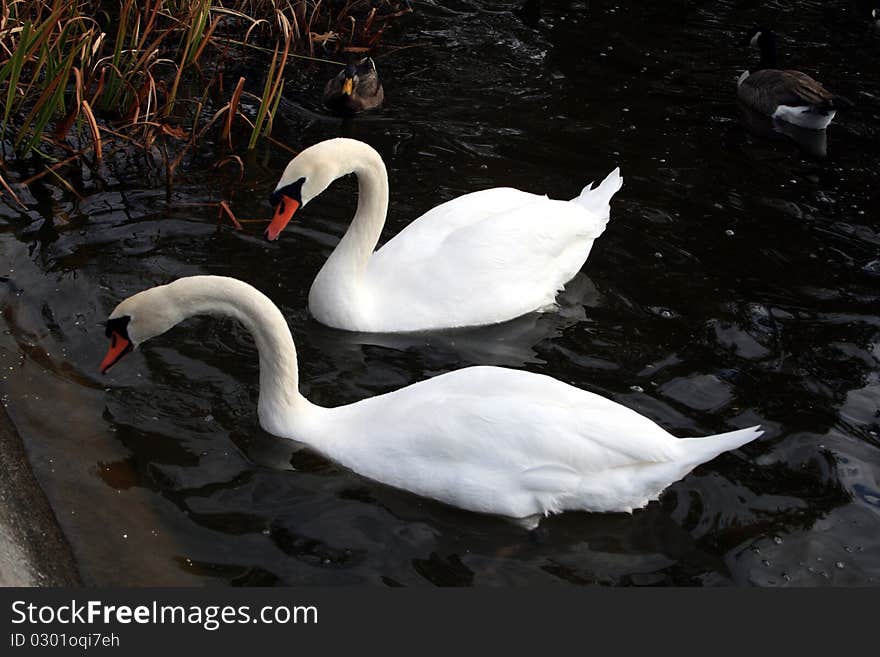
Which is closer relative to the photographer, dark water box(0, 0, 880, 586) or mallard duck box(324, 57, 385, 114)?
dark water box(0, 0, 880, 586)

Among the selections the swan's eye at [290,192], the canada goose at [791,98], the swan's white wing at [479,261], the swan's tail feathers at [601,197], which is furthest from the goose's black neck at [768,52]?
the swan's eye at [290,192]

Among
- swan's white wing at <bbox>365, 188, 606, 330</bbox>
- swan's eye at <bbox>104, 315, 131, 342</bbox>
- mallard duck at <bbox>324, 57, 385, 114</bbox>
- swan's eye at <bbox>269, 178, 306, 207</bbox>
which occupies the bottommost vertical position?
mallard duck at <bbox>324, 57, 385, 114</bbox>

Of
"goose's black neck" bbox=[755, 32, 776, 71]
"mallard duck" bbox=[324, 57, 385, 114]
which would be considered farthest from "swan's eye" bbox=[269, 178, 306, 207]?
"goose's black neck" bbox=[755, 32, 776, 71]

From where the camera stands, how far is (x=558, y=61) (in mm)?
10648

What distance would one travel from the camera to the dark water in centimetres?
494

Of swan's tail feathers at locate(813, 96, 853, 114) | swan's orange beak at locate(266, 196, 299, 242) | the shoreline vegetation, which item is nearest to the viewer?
swan's orange beak at locate(266, 196, 299, 242)

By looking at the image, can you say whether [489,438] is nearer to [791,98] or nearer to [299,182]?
[299,182]

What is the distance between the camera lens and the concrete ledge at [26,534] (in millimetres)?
4270

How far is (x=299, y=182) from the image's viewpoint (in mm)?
6309

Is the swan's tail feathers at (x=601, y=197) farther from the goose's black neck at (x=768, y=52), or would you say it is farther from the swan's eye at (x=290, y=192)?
the goose's black neck at (x=768, y=52)

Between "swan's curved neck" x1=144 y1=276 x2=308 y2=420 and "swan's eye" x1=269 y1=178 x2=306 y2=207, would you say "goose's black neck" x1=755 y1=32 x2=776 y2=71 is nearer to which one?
"swan's eye" x1=269 y1=178 x2=306 y2=207

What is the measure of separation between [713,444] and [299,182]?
2642mm

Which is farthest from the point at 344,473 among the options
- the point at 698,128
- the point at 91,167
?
the point at 698,128

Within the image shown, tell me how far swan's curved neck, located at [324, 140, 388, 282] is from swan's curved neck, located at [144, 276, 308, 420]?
114 centimetres
